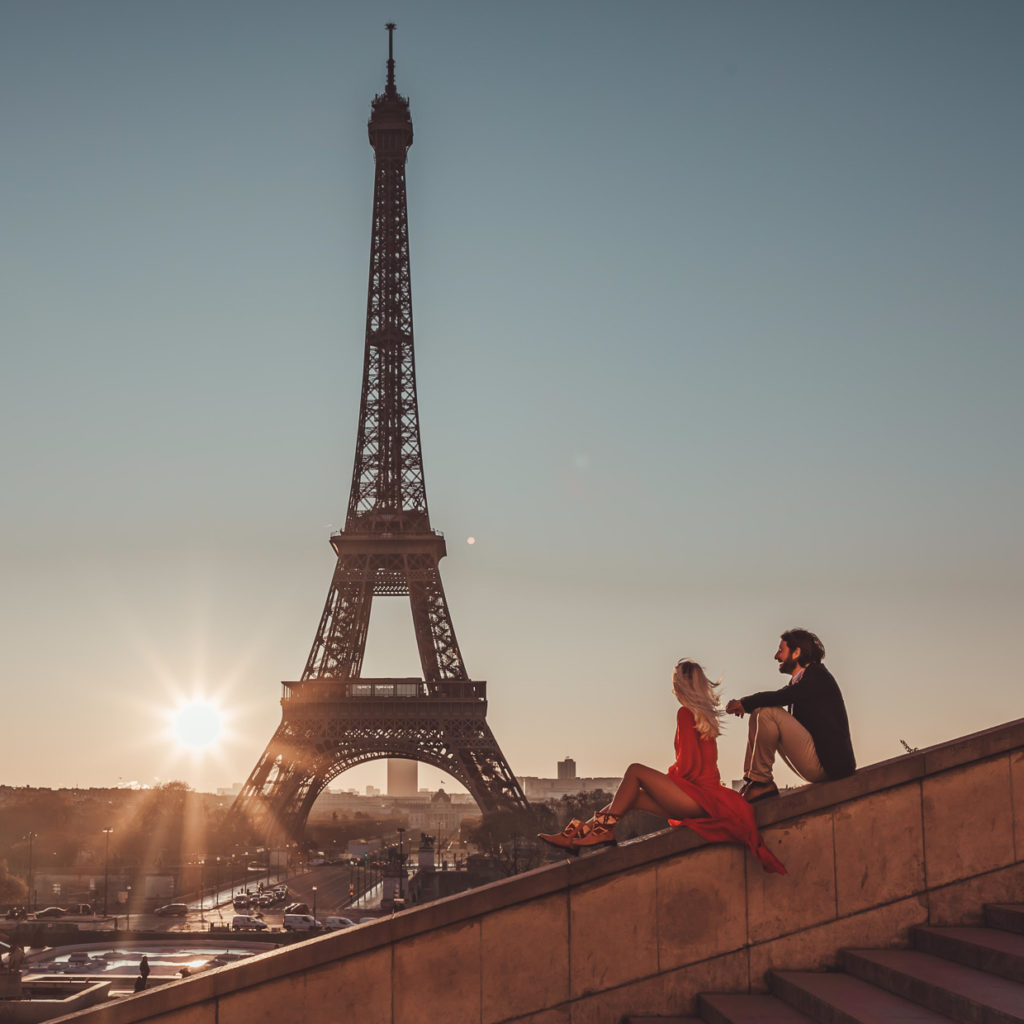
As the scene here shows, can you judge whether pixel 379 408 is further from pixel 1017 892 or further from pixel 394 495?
pixel 1017 892

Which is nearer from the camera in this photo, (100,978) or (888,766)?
(888,766)

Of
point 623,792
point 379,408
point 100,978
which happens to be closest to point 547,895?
point 623,792

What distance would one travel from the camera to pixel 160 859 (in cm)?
8838

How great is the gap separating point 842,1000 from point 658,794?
1764 mm

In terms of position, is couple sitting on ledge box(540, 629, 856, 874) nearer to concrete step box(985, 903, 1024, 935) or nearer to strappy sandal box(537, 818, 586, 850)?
strappy sandal box(537, 818, 586, 850)

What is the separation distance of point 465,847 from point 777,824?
143 metres

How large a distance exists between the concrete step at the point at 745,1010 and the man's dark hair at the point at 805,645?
7.50 ft

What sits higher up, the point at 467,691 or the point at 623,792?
the point at 467,691

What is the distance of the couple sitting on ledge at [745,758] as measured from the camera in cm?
809

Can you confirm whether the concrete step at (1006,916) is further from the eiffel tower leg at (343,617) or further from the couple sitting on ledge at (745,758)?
the eiffel tower leg at (343,617)

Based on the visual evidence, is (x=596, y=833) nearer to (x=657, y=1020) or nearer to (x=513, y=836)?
(x=657, y=1020)

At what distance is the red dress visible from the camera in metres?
8.07

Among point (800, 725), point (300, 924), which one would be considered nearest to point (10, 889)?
point (300, 924)

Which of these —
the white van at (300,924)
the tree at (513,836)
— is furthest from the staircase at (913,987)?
the tree at (513,836)
